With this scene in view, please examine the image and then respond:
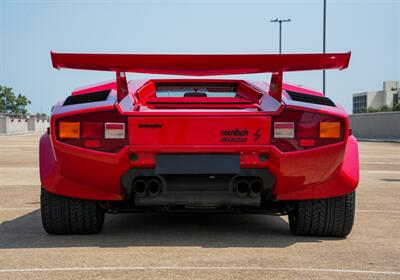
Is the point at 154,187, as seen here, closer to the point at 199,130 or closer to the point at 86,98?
the point at 199,130

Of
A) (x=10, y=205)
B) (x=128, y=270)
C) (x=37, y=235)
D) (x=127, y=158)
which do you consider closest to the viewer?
(x=128, y=270)

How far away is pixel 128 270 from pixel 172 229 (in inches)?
60.2

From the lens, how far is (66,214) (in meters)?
4.42

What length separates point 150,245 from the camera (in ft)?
13.6

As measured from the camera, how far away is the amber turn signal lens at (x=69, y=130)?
406 cm

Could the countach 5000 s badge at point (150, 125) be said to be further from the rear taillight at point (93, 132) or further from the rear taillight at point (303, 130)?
the rear taillight at point (303, 130)

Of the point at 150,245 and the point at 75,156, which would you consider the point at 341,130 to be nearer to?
the point at 150,245

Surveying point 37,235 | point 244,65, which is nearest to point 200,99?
point 244,65

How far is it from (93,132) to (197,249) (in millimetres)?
1081

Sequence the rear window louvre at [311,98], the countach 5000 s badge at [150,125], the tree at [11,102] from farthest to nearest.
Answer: the tree at [11,102] → the rear window louvre at [311,98] → the countach 5000 s badge at [150,125]

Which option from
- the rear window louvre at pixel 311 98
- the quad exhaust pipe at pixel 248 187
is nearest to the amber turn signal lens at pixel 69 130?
the quad exhaust pipe at pixel 248 187

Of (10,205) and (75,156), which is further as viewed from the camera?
(10,205)

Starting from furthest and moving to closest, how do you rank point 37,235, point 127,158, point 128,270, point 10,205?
point 10,205 → point 37,235 → point 127,158 → point 128,270

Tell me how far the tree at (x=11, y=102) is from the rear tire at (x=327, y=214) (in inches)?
4215
